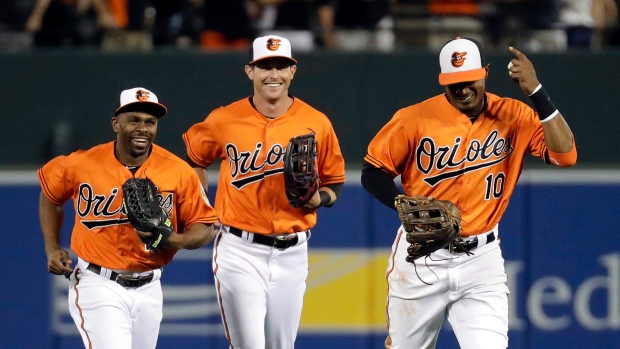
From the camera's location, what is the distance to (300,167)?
18.7 feet

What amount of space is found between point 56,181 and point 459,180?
2128 millimetres

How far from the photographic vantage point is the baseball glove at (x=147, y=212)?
5426mm

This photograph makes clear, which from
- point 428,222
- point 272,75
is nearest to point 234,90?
point 272,75

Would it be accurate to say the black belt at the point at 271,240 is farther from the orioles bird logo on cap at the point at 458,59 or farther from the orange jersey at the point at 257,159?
the orioles bird logo on cap at the point at 458,59

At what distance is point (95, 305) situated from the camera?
219 inches

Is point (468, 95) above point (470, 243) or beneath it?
above

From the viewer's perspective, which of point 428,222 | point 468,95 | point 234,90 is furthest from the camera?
point 234,90

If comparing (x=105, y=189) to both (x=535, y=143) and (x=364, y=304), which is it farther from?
(x=364, y=304)

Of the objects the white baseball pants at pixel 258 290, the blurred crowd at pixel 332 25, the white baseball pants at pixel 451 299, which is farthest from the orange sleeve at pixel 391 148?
the blurred crowd at pixel 332 25

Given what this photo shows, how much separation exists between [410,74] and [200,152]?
9.11ft

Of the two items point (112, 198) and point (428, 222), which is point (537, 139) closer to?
point (428, 222)

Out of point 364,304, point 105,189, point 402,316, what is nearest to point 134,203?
point 105,189

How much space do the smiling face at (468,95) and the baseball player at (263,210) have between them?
3.07ft

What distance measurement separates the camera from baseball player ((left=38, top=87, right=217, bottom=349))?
18.4 feet
